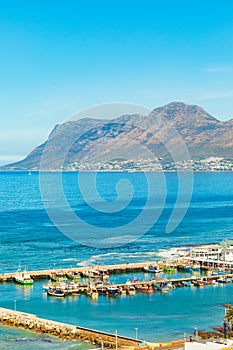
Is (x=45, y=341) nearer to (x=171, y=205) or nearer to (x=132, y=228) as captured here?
(x=132, y=228)

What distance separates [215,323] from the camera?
26984mm

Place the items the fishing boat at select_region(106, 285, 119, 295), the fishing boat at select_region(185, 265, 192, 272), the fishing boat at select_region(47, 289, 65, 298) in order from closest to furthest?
the fishing boat at select_region(47, 289, 65, 298) < the fishing boat at select_region(106, 285, 119, 295) < the fishing boat at select_region(185, 265, 192, 272)

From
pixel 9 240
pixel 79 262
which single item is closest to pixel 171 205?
pixel 9 240

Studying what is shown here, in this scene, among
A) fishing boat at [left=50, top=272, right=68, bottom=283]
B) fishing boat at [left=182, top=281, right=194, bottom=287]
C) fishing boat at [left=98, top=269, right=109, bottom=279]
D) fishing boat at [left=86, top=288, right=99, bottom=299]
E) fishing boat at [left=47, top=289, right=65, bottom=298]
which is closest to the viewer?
fishing boat at [left=86, top=288, right=99, bottom=299]

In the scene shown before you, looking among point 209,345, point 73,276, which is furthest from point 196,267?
point 209,345

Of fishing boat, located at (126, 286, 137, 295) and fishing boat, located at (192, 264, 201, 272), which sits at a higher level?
fishing boat, located at (192, 264, 201, 272)

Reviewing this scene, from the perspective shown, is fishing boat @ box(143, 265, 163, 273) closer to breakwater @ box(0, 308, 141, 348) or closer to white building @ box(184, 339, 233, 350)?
breakwater @ box(0, 308, 141, 348)

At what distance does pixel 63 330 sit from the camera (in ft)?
83.9

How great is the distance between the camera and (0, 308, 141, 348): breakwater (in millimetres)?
23922

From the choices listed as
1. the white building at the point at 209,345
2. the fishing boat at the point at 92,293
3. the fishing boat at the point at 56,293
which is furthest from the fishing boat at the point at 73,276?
the white building at the point at 209,345

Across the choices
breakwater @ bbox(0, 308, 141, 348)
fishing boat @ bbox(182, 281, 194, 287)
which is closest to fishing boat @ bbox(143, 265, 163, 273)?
fishing boat @ bbox(182, 281, 194, 287)

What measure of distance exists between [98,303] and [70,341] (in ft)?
21.8

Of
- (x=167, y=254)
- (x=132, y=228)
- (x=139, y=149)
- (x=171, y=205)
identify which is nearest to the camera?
(x=167, y=254)

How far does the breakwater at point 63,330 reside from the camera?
23.9 m
